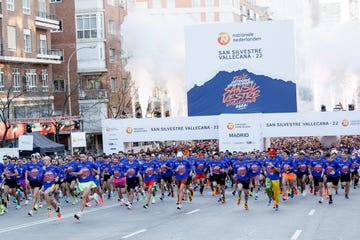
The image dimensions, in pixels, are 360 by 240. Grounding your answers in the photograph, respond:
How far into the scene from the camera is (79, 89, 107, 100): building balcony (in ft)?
214

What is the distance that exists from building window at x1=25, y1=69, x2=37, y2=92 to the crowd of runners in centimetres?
2547

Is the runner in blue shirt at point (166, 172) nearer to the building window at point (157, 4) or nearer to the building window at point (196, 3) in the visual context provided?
the building window at point (157, 4)

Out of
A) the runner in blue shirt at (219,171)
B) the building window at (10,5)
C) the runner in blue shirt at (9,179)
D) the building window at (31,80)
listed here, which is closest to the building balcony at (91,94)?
the building window at (31,80)

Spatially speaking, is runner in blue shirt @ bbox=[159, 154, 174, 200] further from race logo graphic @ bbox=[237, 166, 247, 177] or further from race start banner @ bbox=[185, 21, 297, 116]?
race start banner @ bbox=[185, 21, 297, 116]

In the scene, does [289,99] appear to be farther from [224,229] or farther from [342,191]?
[224,229]

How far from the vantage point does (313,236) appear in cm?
1641

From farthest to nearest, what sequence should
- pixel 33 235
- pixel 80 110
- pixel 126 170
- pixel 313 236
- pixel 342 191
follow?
pixel 80 110 < pixel 342 191 < pixel 126 170 < pixel 33 235 < pixel 313 236

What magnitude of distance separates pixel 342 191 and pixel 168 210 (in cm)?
937

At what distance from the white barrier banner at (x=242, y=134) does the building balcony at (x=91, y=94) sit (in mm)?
27963

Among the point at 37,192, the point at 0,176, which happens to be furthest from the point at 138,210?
the point at 0,176

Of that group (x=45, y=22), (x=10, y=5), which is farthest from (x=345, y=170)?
(x=45, y=22)

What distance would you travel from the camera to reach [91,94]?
65812 mm

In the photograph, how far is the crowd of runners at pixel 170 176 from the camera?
23641 millimetres

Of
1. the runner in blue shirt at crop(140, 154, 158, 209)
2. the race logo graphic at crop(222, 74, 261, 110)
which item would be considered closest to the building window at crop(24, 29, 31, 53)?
the race logo graphic at crop(222, 74, 261, 110)
